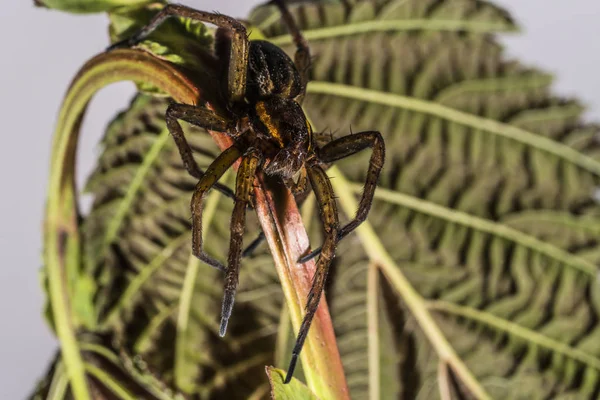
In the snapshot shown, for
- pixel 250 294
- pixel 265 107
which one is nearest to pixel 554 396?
pixel 250 294

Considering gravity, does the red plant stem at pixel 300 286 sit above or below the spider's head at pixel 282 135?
below

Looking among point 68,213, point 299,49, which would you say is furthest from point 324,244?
point 68,213

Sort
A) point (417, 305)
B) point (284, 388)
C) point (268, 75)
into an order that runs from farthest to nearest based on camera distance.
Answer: point (417, 305), point (268, 75), point (284, 388)

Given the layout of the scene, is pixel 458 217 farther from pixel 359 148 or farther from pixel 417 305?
pixel 359 148

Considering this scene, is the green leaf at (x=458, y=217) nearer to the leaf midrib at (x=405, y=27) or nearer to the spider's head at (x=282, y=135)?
the leaf midrib at (x=405, y=27)

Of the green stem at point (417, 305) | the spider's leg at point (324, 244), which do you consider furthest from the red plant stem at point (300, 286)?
the green stem at point (417, 305)

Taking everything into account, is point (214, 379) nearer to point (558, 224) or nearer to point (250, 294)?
point (250, 294)

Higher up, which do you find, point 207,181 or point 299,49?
point 299,49
